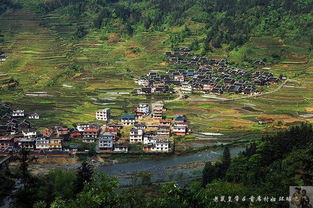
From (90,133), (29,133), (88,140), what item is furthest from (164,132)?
(29,133)

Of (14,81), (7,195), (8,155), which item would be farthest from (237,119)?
(14,81)

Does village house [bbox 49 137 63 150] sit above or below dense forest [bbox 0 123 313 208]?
below

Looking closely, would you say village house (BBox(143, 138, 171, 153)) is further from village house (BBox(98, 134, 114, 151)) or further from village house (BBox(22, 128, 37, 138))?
village house (BBox(22, 128, 37, 138))

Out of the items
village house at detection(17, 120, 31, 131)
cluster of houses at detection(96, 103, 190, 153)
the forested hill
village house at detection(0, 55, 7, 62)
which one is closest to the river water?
cluster of houses at detection(96, 103, 190, 153)

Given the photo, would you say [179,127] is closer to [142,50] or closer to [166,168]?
[166,168]

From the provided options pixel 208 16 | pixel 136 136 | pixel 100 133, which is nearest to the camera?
pixel 136 136

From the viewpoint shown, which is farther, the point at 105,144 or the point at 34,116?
the point at 34,116

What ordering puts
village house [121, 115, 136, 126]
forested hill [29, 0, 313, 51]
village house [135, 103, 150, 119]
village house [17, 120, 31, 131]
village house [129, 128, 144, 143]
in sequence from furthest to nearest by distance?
forested hill [29, 0, 313, 51], village house [135, 103, 150, 119], village house [121, 115, 136, 126], village house [17, 120, 31, 131], village house [129, 128, 144, 143]

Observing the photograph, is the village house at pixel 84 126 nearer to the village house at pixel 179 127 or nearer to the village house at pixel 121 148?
the village house at pixel 121 148
